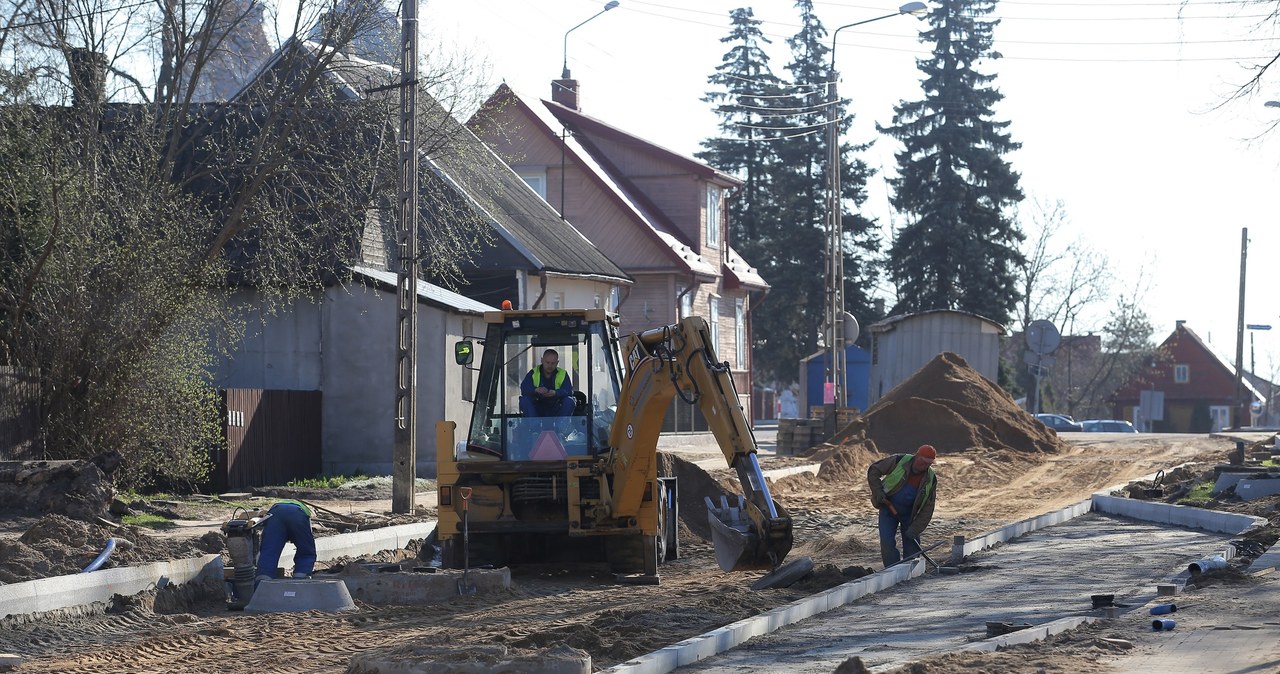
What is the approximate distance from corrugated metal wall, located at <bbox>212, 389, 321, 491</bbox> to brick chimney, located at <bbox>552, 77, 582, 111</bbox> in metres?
26.3

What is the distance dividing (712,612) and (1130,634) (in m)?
3.15

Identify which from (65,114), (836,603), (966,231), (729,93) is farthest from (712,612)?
(729,93)

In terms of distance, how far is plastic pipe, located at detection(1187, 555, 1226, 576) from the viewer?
42.3ft

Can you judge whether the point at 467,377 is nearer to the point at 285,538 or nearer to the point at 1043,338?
the point at 285,538

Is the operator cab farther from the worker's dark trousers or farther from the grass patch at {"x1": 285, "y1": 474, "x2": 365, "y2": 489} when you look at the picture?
the grass patch at {"x1": 285, "y1": 474, "x2": 365, "y2": 489}

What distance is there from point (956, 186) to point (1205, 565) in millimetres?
48275

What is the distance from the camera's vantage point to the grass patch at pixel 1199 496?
20734 mm

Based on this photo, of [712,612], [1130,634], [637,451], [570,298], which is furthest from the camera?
[570,298]

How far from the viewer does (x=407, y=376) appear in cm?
1942

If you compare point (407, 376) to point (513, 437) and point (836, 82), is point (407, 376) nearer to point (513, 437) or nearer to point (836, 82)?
point (513, 437)

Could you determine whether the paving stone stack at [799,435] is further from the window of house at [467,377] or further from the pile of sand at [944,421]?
the window of house at [467,377]

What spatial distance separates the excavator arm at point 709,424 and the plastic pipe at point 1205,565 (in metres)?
3.60

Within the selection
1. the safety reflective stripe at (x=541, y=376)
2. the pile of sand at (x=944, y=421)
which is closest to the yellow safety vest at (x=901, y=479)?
the safety reflective stripe at (x=541, y=376)

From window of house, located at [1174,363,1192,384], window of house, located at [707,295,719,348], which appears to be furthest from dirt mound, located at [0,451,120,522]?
window of house, located at [1174,363,1192,384]
